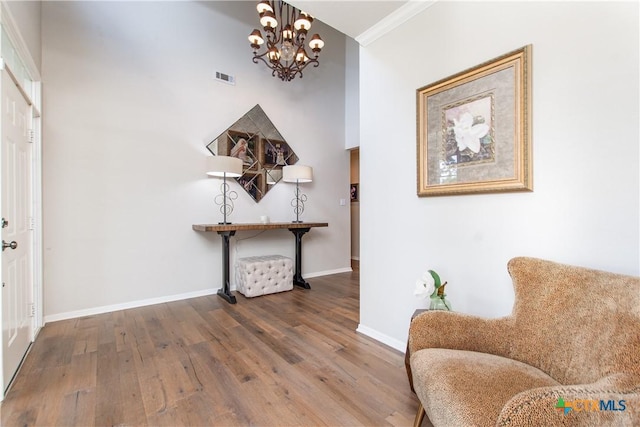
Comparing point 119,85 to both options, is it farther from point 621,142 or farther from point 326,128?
point 621,142

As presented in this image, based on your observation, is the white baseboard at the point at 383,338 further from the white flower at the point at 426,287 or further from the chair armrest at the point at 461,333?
the chair armrest at the point at 461,333

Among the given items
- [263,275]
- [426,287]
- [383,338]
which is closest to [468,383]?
[426,287]

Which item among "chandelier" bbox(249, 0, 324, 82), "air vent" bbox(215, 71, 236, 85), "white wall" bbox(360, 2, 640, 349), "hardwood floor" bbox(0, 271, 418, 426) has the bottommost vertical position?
"hardwood floor" bbox(0, 271, 418, 426)

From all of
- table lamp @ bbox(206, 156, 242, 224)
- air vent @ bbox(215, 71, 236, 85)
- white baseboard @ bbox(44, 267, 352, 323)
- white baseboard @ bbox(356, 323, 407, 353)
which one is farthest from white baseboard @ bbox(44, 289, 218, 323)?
air vent @ bbox(215, 71, 236, 85)

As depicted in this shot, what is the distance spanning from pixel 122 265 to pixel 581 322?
12.5 ft

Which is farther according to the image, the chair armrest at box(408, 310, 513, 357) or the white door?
the white door

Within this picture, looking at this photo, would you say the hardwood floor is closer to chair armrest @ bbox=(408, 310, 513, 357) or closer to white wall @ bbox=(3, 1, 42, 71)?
chair armrest @ bbox=(408, 310, 513, 357)

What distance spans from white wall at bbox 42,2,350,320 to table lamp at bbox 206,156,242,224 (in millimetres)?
106

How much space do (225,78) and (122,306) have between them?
303 cm

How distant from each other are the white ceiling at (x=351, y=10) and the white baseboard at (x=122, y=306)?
3.25 meters

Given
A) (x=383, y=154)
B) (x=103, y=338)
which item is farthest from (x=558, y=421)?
(x=103, y=338)

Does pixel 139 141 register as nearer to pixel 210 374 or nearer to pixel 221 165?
pixel 221 165

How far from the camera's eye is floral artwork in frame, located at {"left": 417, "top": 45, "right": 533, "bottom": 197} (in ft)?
5.19

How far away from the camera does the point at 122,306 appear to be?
316 centimetres
